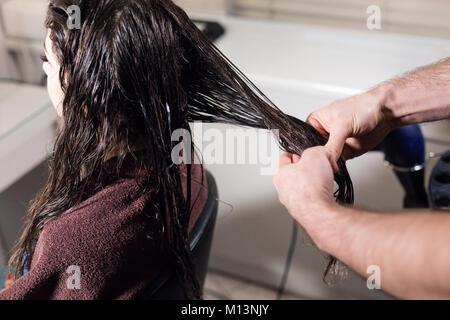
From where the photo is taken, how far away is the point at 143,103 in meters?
0.67

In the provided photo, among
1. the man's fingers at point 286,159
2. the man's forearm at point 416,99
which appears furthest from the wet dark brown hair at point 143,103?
the man's forearm at point 416,99

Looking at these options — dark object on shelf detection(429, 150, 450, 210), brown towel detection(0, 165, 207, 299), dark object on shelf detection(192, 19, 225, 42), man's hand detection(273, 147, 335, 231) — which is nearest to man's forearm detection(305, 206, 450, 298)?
man's hand detection(273, 147, 335, 231)

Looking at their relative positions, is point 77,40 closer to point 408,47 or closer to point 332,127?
point 332,127

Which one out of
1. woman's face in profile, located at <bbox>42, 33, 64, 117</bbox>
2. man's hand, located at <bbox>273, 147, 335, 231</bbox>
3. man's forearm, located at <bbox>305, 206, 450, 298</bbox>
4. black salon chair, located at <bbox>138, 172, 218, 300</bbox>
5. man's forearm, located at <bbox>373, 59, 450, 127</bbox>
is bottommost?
black salon chair, located at <bbox>138, 172, 218, 300</bbox>

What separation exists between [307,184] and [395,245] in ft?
0.49

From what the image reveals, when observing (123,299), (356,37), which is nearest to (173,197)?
(123,299)

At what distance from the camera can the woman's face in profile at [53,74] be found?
73cm

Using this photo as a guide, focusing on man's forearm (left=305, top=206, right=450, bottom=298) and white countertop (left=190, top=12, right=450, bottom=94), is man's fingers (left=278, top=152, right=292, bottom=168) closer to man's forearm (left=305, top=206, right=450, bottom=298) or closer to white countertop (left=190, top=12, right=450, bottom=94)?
man's forearm (left=305, top=206, right=450, bottom=298)

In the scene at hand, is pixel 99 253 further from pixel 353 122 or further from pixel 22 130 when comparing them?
pixel 22 130

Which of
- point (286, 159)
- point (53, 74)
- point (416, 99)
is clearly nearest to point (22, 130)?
point (53, 74)

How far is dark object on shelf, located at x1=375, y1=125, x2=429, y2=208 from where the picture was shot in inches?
44.0

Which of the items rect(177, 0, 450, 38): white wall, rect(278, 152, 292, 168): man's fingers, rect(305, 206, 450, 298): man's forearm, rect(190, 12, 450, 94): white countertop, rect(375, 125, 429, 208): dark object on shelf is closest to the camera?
rect(305, 206, 450, 298): man's forearm

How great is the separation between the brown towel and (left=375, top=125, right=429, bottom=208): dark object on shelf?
0.69 m

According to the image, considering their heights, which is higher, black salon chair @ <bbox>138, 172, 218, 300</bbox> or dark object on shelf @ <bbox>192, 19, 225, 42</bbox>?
dark object on shelf @ <bbox>192, 19, 225, 42</bbox>
